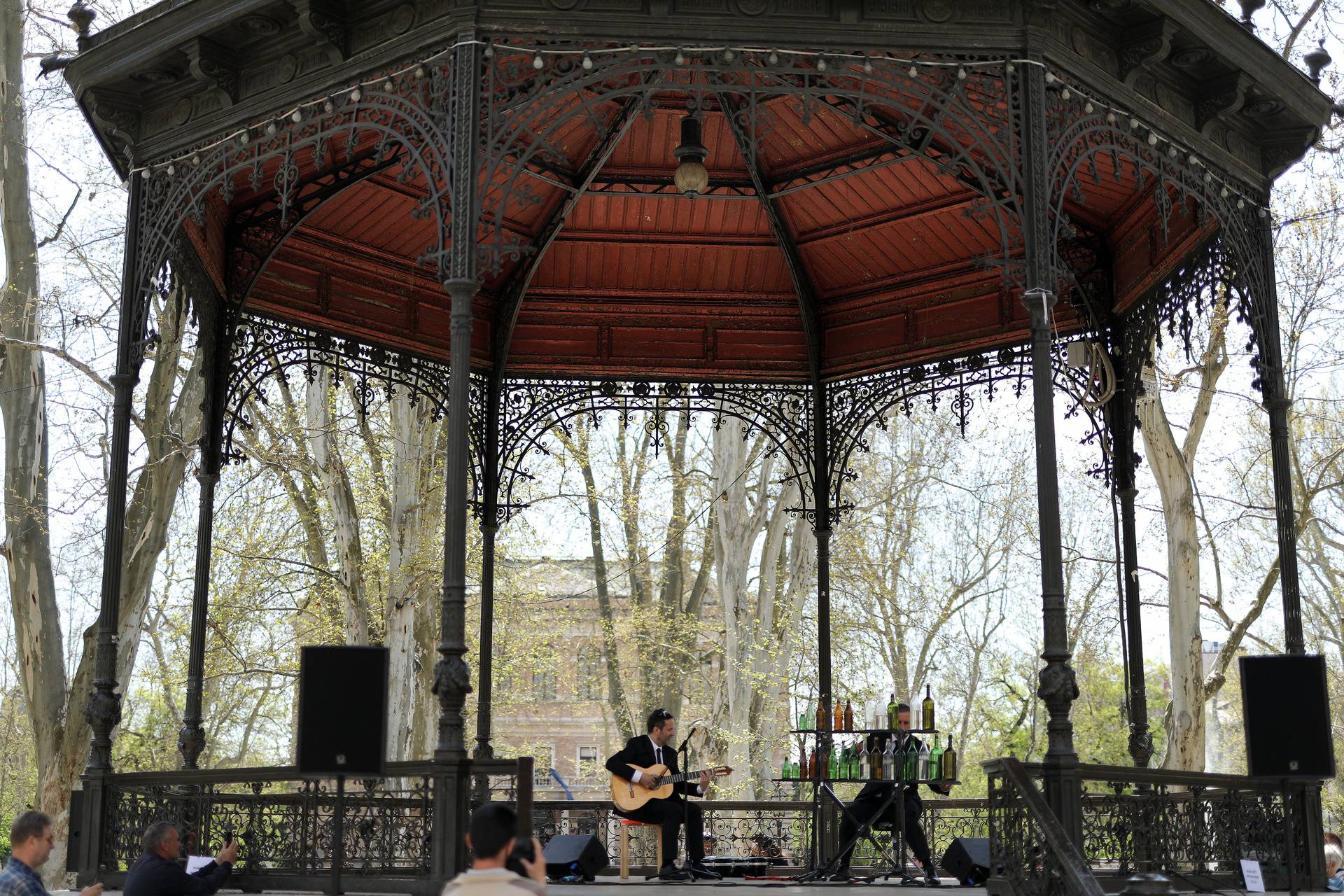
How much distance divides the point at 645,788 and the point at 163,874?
3826 millimetres

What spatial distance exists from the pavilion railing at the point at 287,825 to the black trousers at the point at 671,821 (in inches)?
73.1

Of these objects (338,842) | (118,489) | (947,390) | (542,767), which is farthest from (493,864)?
(542,767)

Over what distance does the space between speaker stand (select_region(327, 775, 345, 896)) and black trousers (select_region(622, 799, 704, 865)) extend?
9.77 feet

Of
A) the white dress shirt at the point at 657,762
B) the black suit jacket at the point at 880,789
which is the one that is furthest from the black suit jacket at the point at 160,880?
the black suit jacket at the point at 880,789

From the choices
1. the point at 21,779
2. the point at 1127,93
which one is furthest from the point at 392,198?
the point at 21,779

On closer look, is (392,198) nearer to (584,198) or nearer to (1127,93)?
(584,198)

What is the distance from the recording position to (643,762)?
10.2m

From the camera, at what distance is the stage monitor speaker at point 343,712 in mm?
6898

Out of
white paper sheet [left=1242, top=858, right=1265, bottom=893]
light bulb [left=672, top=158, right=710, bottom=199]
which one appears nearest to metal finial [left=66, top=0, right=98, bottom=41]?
light bulb [left=672, top=158, right=710, bottom=199]

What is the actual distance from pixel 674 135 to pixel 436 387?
3.15 meters

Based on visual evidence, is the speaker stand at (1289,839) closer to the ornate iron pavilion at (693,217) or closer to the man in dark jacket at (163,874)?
the ornate iron pavilion at (693,217)

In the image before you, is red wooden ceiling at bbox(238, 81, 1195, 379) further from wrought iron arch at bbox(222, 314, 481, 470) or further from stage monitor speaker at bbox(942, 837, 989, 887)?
stage monitor speaker at bbox(942, 837, 989, 887)

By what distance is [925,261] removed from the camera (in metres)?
12.5

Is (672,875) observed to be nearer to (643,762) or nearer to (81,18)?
(643,762)
